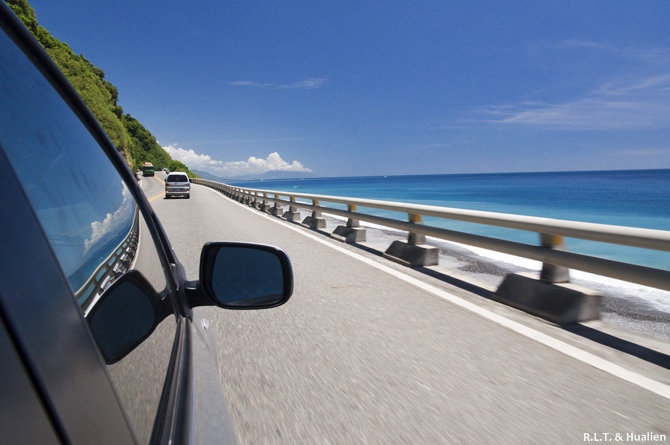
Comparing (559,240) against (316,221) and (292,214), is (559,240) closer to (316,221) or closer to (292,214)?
(316,221)

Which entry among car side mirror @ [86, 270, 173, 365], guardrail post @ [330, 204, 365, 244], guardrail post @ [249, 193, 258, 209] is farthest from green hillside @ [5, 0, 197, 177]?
car side mirror @ [86, 270, 173, 365]

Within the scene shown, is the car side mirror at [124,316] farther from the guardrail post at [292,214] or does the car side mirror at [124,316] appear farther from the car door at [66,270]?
the guardrail post at [292,214]

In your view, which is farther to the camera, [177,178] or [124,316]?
[177,178]

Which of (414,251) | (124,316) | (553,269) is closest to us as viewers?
(124,316)

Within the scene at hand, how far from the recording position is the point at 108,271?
46.2 inches

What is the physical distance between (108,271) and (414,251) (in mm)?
7051

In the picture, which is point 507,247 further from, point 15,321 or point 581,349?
point 15,321

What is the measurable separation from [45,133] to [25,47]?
0.74 feet

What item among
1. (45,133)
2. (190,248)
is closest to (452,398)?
(45,133)

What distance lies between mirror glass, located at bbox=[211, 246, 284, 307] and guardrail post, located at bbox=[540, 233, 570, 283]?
3.80m

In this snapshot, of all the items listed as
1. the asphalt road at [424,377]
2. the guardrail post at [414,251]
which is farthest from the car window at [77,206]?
the guardrail post at [414,251]

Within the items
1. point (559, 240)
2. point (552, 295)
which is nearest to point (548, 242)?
point (559, 240)

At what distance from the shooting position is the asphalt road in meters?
2.71

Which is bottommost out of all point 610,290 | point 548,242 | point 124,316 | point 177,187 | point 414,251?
point 177,187
